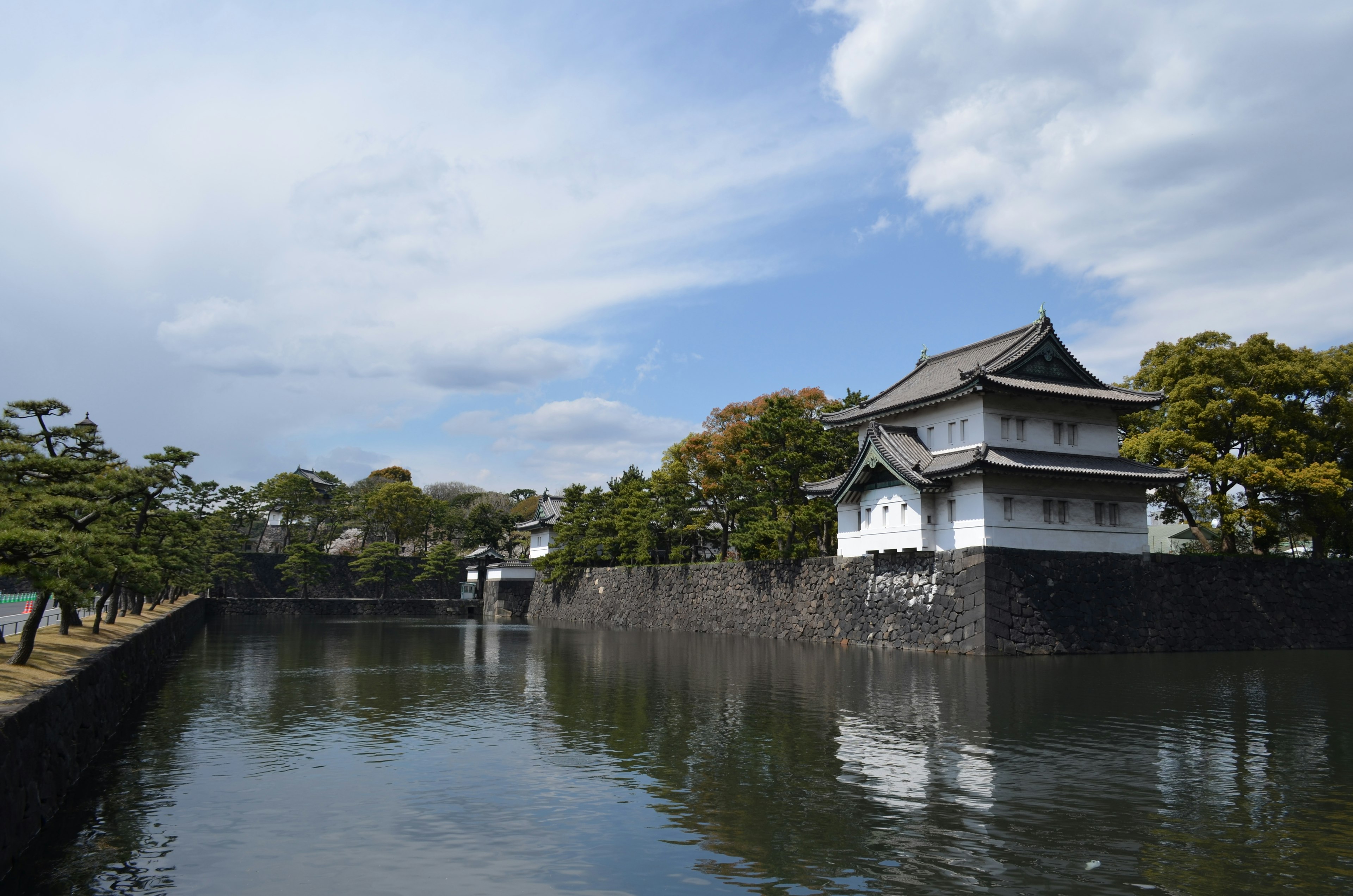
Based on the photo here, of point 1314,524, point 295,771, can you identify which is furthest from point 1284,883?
point 1314,524

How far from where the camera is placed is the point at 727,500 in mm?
48031

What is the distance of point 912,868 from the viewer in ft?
28.0

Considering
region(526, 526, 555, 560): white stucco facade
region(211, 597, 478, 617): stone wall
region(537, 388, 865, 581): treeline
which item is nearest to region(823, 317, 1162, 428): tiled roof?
region(537, 388, 865, 581): treeline

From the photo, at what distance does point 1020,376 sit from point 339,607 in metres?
56.4

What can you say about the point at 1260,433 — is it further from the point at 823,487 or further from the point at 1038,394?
the point at 823,487

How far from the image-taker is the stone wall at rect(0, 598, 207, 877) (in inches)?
354

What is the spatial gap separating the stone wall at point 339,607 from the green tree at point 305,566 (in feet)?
4.57

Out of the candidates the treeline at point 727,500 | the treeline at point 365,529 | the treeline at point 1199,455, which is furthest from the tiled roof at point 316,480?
the treeline at point 1199,455

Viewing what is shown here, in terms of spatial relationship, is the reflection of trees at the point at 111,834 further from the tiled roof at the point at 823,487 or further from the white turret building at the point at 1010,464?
the tiled roof at the point at 823,487

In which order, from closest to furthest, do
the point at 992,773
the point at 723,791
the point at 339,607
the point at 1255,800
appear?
the point at 1255,800 < the point at 723,791 < the point at 992,773 < the point at 339,607

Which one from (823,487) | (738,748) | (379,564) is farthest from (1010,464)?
(379,564)

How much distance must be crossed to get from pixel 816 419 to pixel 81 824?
114 feet

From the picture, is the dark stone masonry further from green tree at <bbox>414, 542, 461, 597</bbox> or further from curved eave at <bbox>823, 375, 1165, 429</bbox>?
green tree at <bbox>414, 542, 461, 597</bbox>

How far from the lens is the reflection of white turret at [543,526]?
73125 millimetres
